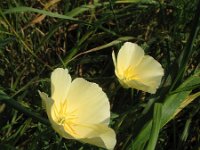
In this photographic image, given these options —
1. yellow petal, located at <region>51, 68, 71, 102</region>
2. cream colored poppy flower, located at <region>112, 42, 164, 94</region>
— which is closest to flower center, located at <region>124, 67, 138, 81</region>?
cream colored poppy flower, located at <region>112, 42, 164, 94</region>

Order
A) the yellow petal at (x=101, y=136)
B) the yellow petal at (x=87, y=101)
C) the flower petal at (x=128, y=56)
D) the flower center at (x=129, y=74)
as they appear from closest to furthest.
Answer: the yellow petal at (x=101, y=136) < the yellow petal at (x=87, y=101) < the flower center at (x=129, y=74) < the flower petal at (x=128, y=56)

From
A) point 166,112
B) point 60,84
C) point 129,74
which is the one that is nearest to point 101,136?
point 60,84

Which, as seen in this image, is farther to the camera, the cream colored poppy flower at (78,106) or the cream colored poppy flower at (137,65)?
the cream colored poppy flower at (137,65)

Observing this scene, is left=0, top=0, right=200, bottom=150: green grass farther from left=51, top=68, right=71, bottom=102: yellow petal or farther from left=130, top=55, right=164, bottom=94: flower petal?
left=51, top=68, right=71, bottom=102: yellow petal

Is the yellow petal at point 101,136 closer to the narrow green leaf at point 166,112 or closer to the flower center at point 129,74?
the narrow green leaf at point 166,112

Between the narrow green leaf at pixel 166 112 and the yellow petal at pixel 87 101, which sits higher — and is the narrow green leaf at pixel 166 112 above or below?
below

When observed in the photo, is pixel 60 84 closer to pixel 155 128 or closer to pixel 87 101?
pixel 87 101

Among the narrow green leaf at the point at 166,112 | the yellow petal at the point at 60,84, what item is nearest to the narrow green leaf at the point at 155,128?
the narrow green leaf at the point at 166,112
